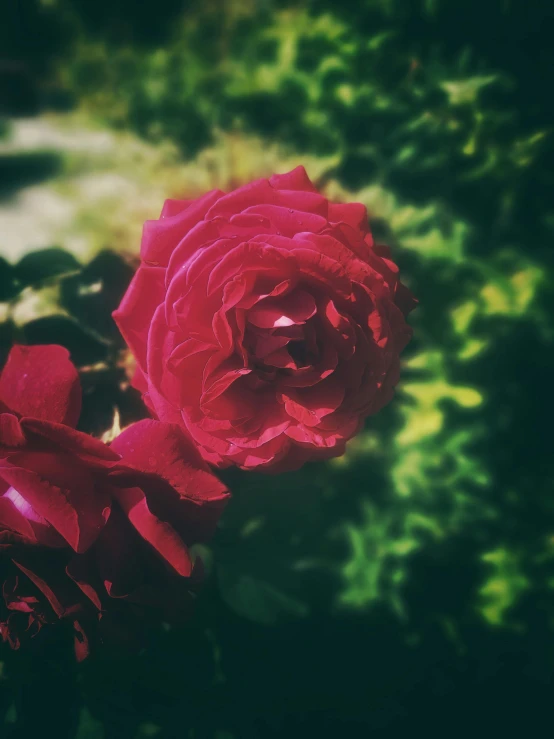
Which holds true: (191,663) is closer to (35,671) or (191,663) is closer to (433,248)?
(35,671)

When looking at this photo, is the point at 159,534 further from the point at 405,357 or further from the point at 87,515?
the point at 405,357

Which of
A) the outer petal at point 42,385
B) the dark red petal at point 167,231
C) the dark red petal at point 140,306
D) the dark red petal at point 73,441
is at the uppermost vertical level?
the dark red petal at point 167,231

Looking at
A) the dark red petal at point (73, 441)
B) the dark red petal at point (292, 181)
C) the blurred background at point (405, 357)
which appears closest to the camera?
the dark red petal at point (73, 441)

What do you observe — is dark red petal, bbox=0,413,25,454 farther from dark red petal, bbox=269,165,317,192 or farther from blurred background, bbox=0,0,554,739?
dark red petal, bbox=269,165,317,192

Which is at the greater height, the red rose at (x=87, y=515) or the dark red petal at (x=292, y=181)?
the dark red petal at (x=292, y=181)

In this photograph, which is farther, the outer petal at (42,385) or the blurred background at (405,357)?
the blurred background at (405,357)

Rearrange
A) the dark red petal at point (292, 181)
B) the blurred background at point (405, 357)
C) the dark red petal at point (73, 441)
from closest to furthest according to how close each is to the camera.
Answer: the dark red petal at point (73, 441), the dark red petal at point (292, 181), the blurred background at point (405, 357)

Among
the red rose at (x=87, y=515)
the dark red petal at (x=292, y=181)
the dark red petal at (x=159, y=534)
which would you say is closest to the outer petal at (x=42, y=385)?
the red rose at (x=87, y=515)

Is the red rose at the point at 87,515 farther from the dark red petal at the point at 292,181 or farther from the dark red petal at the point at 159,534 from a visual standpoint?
the dark red petal at the point at 292,181
